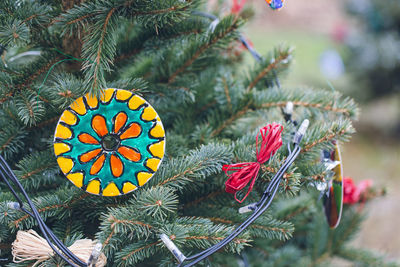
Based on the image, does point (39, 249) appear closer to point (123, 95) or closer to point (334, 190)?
point (123, 95)

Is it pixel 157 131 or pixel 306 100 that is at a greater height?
pixel 306 100

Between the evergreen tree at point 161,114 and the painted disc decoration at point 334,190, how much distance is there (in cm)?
7

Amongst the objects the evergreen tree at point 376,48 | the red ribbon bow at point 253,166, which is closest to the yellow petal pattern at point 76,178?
the red ribbon bow at point 253,166

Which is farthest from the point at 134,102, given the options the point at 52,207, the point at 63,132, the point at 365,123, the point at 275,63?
the point at 365,123

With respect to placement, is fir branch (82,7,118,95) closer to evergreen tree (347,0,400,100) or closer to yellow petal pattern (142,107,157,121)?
yellow petal pattern (142,107,157,121)

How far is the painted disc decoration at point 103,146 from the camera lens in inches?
27.5

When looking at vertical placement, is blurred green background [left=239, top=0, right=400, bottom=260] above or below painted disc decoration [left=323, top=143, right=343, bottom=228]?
above

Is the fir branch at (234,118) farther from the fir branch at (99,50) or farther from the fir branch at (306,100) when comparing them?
the fir branch at (99,50)

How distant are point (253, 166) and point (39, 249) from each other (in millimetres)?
390

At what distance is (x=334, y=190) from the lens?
880mm

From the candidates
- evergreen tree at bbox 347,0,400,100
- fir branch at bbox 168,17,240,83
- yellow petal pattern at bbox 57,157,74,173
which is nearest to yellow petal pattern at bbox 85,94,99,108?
yellow petal pattern at bbox 57,157,74,173

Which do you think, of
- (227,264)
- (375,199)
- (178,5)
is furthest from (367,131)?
(178,5)

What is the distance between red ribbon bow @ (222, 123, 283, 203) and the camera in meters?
0.70

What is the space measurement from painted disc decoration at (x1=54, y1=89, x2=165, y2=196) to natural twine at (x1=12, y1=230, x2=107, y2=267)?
10 cm
